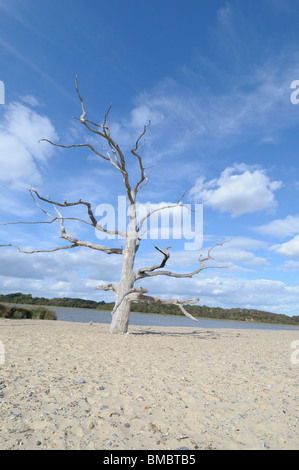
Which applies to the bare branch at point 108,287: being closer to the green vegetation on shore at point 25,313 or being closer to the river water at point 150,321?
the green vegetation on shore at point 25,313

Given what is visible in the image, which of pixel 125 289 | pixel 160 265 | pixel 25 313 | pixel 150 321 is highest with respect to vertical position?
pixel 160 265

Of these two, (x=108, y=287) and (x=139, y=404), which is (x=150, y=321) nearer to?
(x=108, y=287)

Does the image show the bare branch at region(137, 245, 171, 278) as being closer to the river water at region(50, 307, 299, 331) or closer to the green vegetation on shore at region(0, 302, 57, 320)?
the green vegetation on shore at region(0, 302, 57, 320)

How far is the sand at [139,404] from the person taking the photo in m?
2.75

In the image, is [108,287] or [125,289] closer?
[125,289]

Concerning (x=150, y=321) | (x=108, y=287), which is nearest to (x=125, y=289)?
(x=108, y=287)

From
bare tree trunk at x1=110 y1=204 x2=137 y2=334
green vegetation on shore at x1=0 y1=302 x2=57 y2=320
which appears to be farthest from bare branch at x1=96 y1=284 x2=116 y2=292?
green vegetation on shore at x1=0 y1=302 x2=57 y2=320

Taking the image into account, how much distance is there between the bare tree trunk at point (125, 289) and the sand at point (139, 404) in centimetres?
515

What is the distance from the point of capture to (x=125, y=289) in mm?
11312

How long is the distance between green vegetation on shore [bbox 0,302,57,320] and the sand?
491 inches

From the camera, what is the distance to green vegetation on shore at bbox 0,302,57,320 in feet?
55.5

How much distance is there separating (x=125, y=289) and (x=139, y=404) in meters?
7.80

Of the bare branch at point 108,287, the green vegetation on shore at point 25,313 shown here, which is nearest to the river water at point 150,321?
the green vegetation on shore at point 25,313

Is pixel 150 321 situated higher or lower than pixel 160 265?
lower
